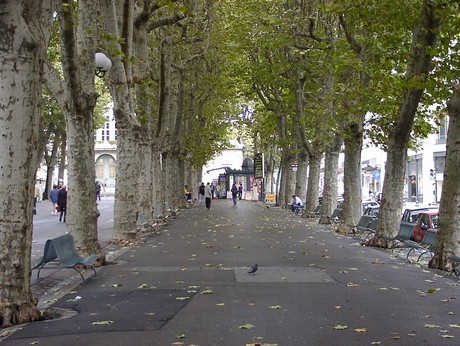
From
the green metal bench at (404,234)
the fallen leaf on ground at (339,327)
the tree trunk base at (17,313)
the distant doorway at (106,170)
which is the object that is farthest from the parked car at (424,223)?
the distant doorway at (106,170)

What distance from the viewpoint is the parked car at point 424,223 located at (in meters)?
18.5

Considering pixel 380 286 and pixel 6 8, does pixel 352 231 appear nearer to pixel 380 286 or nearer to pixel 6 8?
pixel 380 286

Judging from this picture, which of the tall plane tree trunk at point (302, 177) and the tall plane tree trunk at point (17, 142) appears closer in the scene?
the tall plane tree trunk at point (17, 142)

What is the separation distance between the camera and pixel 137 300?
28.3ft

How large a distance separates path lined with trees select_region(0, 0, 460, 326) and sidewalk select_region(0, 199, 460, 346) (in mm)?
1072

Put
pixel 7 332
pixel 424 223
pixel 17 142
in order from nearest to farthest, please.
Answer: pixel 7 332 < pixel 17 142 < pixel 424 223

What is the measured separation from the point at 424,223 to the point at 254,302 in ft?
38.8

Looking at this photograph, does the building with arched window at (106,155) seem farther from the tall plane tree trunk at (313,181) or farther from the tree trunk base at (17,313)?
the tree trunk base at (17,313)

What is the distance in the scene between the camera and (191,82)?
114 feet

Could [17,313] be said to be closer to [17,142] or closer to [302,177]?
[17,142]

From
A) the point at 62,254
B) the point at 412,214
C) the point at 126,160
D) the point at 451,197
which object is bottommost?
the point at 62,254

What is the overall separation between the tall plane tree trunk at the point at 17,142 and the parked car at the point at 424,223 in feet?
45.5

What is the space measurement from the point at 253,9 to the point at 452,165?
14.3m

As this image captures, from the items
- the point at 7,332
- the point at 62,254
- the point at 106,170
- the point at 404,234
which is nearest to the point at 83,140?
the point at 62,254
